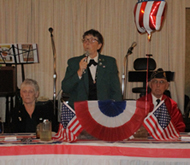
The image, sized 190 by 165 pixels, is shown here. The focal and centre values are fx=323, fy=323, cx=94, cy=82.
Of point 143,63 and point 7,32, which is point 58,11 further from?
point 143,63

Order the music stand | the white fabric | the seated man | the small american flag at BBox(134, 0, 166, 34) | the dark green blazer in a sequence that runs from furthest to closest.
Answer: the music stand < the seated man < the dark green blazer < the small american flag at BBox(134, 0, 166, 34) < the white fabric

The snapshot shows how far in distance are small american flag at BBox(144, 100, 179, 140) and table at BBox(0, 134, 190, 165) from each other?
0.22 metres

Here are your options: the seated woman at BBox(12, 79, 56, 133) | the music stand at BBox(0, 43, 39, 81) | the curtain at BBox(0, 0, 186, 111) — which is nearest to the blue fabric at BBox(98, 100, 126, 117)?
the seated woman at BBox(12, 79, 56, 133)

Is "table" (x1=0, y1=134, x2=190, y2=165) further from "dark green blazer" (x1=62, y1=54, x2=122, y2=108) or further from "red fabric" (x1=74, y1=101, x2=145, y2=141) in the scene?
"dark green blazer" (x1=62, y1=54, x2=122, y2=108)

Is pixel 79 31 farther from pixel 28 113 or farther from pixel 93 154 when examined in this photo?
pixel 93 154

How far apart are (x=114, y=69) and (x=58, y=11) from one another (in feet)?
12.9

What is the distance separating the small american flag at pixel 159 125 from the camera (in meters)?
2.52

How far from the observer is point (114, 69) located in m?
3.07

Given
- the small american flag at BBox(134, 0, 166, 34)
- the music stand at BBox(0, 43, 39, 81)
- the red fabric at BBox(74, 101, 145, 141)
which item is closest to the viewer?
the red fabric at BBox(74, 101, 145, 141)

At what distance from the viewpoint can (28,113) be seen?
9.95ft

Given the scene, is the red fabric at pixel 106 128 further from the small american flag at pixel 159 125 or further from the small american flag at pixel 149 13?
the small american flag at pixel 149 13

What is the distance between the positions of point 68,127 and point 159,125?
0.72 m

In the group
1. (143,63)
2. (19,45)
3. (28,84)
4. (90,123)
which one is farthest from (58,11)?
(90,123)

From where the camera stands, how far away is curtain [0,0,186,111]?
21.8ft
